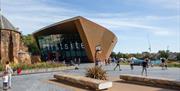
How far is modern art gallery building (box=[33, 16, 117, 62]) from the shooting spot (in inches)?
2389

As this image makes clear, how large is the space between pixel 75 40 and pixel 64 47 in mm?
3703

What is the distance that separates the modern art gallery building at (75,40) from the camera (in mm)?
60688

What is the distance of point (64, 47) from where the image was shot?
79.9 meters

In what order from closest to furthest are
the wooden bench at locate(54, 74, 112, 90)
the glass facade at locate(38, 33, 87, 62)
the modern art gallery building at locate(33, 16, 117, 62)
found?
the wooden bench at locate(54, 74, 112, 90) < the modern art gallery building at locate(33, 16, 117, 62) < the glass facade at locate(38, 33, 87, 62)

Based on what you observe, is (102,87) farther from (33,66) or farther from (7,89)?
(33,66)

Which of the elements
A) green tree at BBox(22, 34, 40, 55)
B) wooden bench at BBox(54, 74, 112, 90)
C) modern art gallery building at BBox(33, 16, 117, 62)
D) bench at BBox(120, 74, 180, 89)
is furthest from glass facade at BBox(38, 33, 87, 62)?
wooden bench at BBox(54, 74, 112, 90)

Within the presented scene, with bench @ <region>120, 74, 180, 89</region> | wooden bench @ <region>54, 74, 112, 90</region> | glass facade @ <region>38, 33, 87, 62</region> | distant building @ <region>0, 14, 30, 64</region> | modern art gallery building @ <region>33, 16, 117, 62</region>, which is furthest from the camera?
glass facade @ <region>38, 33, 87, 62</region>

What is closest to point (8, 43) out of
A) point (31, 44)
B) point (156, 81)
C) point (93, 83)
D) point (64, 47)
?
point (64, 47)

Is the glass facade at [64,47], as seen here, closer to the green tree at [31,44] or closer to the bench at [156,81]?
the green tree at [31,44]

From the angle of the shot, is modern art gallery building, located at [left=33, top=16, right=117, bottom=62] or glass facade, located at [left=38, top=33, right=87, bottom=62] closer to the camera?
modern art gallery building, located at [left=33, top=16, right=117, bottom=62]

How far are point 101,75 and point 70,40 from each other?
5727cm

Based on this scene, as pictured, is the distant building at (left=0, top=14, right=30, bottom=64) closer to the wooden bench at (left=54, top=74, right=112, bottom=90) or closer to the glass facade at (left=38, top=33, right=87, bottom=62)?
the glass facade at (left=38, top=33, right=87, bottom=62)

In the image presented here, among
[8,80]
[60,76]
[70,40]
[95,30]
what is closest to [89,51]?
[95,30]

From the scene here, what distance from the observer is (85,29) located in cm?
6012
